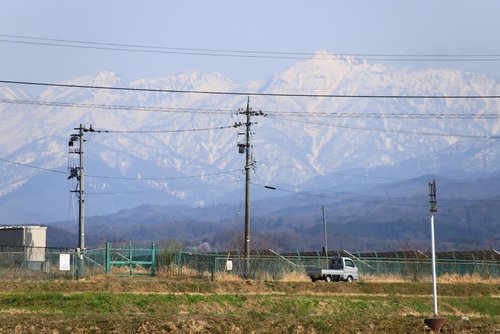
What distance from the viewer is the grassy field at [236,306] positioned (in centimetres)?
3719

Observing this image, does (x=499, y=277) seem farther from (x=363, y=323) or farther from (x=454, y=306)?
(x=363, y=323)

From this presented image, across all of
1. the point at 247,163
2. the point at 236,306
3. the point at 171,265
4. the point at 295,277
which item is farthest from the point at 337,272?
the point at 236,306

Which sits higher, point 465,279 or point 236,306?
point 465,279

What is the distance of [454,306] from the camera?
203ft

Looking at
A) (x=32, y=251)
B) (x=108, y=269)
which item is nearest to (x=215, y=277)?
(x=108, y=269)

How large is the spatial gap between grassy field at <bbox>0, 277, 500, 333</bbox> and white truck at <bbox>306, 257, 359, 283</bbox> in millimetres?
3723

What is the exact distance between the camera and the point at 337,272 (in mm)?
73375

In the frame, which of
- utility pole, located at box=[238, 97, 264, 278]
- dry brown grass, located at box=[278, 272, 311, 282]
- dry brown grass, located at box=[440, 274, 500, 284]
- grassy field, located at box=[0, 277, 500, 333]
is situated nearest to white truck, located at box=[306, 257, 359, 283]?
dry brown grass, located at box=[278, 272, 311, 282]

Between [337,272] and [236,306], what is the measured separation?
844 inches

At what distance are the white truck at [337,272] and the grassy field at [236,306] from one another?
3.72m

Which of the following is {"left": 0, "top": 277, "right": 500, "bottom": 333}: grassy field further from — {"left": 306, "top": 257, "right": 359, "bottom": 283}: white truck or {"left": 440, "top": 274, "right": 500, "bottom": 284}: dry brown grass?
{"left": 306, "top": 257, "right": 359, "bottom": 283}: white truck

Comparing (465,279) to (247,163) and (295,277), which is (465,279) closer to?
(295,277)

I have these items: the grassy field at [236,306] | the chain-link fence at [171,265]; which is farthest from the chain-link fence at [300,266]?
the grassy field at [236,306]

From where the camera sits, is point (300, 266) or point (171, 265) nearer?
point (171, 265)
